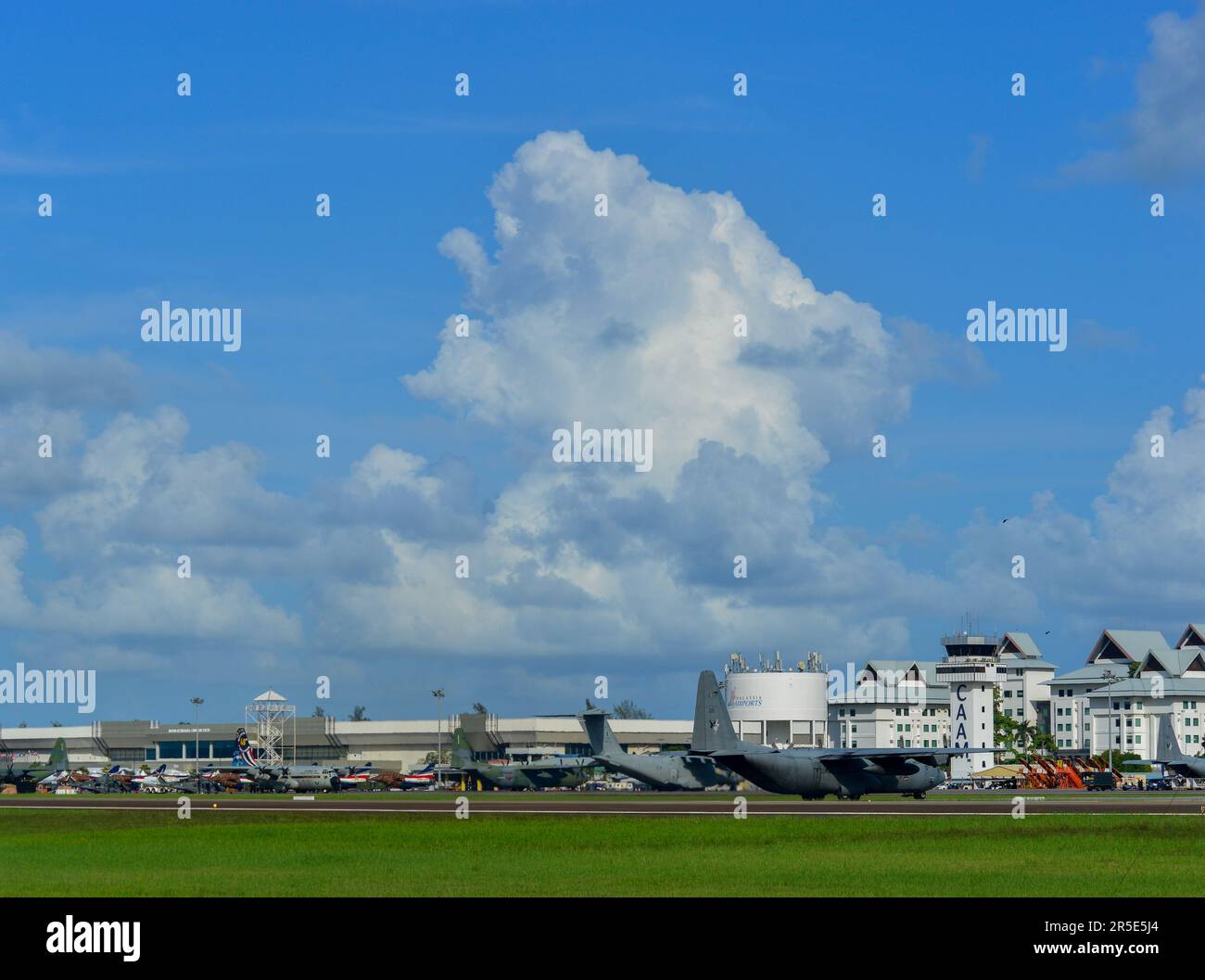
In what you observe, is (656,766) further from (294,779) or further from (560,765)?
(294,779)

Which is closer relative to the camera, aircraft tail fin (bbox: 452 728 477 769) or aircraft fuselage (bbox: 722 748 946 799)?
aircraft fuselage (bbox: 722 748 946 799)

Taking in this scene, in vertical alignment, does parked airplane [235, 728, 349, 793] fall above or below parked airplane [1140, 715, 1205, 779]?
below

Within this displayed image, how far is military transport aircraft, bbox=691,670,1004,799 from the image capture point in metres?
99.5

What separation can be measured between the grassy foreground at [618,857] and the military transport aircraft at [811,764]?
746 inches

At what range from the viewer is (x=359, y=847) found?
58375 millimetres

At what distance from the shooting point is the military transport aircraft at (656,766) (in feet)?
422

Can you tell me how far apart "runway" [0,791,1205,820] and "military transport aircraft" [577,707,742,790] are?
4.47 m

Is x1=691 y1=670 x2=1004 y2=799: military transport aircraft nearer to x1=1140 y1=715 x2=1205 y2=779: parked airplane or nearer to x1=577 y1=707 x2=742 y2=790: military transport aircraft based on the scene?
x1=577 y1=707 x2=742 y2=790: military transport aircraft

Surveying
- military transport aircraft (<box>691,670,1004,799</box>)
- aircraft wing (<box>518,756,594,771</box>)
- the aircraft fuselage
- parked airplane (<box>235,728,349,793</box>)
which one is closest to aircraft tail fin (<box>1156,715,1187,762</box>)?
aircraft wing (<box>518,756,594,771</box>)

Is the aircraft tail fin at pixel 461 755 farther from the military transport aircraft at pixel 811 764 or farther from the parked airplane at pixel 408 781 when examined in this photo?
the military transport aircraft at pixel 811 764

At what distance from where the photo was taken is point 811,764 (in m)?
100
